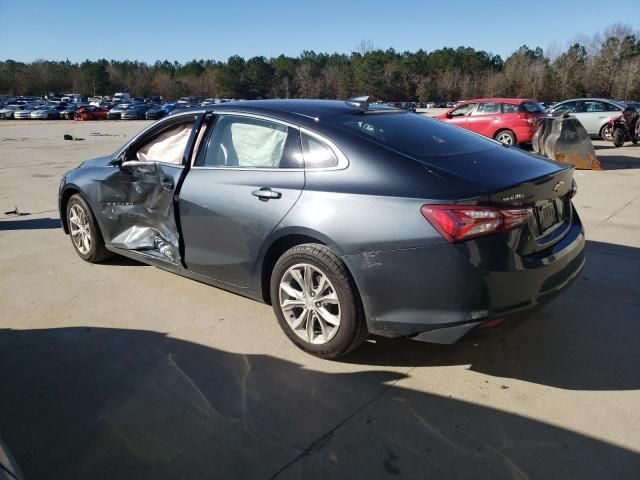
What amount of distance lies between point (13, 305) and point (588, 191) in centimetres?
897

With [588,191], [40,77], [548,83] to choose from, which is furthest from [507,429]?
[40,77]

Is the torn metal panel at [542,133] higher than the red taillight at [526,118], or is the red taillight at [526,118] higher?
the red taillight at [526,118]

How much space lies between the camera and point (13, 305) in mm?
4254

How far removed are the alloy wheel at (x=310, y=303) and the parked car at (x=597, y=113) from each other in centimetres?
1767

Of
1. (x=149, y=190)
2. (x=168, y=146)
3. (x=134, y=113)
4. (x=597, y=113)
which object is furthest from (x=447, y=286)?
(x=134, y=113)

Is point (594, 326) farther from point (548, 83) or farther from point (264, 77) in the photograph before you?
point (264, 77)

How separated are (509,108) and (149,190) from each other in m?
13.5

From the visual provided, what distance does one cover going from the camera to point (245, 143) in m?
3.77

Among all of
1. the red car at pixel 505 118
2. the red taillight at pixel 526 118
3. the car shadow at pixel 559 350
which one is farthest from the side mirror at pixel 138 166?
the red taillight at pixel 526 118

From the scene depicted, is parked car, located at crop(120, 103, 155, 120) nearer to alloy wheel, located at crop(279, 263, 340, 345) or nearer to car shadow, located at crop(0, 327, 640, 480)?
car shadow, located at crop(0, 327, 640, 480)

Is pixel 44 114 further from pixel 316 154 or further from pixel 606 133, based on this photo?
pixel 316 154

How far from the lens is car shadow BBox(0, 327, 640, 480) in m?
2.37

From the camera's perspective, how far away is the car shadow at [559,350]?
10.1 feet

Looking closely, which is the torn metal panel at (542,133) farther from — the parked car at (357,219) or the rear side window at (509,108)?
the parked car at (357,219)
